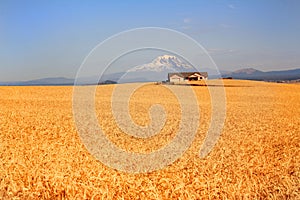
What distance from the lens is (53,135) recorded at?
11609mm

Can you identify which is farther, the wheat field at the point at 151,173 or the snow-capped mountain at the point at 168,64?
the snow-capped mountain at the point at 168,64

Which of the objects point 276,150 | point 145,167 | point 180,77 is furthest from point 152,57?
point 180,77

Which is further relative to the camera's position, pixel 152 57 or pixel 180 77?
pixel 180 77

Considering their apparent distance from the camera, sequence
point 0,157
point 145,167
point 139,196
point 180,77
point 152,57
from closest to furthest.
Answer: point 139,196, point 145,167, point 0,157, point 152,57, point 180,77

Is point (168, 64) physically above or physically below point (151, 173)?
above

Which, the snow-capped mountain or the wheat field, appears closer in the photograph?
the wheat field

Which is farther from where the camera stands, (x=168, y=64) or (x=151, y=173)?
(x=168, y=64)

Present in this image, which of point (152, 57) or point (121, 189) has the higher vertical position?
point (152, 57)

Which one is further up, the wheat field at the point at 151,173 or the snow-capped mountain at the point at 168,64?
the snow-capped mountain at the point at 168,64

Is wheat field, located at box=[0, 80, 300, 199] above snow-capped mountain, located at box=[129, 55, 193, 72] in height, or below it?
below

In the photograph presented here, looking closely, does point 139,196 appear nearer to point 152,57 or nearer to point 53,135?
point 53,135

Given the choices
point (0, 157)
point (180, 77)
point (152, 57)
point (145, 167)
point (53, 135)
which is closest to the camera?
point (145, 167)

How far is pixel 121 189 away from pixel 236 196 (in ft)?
6.65

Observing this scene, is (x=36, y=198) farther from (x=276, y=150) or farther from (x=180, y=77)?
(x=180, y=77)
